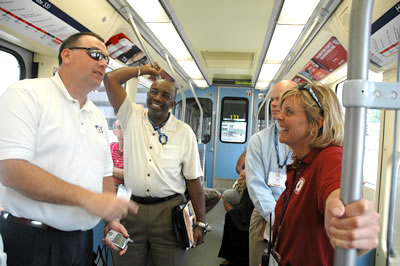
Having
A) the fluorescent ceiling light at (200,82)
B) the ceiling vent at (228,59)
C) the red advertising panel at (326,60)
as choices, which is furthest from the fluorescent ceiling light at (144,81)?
the red advertising panel at (326,60)

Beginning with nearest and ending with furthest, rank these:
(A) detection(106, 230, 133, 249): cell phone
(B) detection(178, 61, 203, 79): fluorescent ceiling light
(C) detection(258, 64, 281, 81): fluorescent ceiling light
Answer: (A) detection(106, 230, 133, 249): cell phone
(C) detection(258, 64, 281, 81): fluorescent ceiling light
(B) detection(178, 61, 203, 79): fluorescent ceiling light

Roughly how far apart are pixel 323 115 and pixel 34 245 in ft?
5.35

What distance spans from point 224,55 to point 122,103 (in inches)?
157

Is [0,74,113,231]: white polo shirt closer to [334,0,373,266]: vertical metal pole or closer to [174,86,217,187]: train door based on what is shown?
[334,0,373,266]: vertical metal pole

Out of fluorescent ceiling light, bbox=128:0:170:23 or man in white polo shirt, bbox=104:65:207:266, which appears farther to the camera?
fluorescent ceiling light, bbox=128:0:170:23

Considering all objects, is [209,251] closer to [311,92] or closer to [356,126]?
[311,92]

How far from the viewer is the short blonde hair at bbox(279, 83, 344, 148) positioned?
128 centimetres

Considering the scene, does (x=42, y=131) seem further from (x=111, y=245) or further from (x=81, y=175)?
(x=111, y=245)

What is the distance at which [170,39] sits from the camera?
3.49 meters

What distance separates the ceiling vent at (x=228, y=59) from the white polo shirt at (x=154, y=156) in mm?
3658

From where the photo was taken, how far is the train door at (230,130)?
7602 mm

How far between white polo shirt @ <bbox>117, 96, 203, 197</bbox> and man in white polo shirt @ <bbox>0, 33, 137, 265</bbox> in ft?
1.73

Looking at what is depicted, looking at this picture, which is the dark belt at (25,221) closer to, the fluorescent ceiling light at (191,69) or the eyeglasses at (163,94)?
the eyeglasses at (163,94)

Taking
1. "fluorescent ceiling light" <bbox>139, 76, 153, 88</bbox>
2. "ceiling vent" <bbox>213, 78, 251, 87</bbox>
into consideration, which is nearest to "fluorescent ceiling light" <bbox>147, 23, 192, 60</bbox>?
"fluorescent ceiling light" <bbox>139, 76, 153, 88</bbox>
